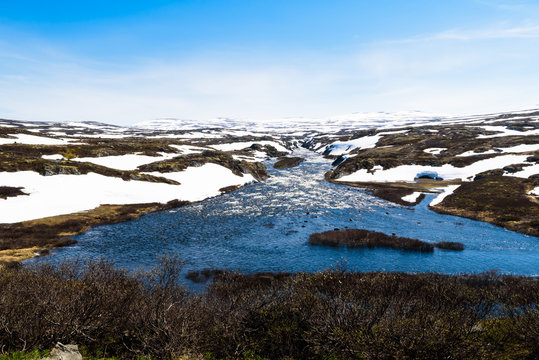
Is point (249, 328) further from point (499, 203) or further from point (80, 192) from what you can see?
point (499, 203)

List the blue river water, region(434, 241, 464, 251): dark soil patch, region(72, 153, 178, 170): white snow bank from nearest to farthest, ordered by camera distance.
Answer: the blue river water, region(434, 241, 464, 251): dark soil patch, region(72, 153, 178, 170): white snow bank

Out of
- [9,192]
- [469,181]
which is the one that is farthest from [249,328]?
[469,181]

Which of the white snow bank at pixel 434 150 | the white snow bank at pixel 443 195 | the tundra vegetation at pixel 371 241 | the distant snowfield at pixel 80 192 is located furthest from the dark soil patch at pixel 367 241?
the white snow bank at pixel 434 150

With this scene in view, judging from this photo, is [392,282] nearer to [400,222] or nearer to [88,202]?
[400,222]

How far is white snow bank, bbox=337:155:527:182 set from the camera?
103 metres

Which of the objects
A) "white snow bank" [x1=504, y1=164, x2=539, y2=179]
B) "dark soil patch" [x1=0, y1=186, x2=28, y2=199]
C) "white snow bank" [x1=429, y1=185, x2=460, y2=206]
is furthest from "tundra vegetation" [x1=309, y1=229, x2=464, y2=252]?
"white snow bank" [x1=504, y1=164, x2=539, y2=179]

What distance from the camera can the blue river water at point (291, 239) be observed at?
3853cm

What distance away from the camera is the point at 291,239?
48.2m

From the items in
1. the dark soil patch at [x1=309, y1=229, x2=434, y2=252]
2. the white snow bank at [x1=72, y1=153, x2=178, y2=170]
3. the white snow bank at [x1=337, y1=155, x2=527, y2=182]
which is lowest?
the dark soil patch at [x1=309, y1=229, x2=434, y2=252]

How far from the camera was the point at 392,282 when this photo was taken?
2842 centimetres

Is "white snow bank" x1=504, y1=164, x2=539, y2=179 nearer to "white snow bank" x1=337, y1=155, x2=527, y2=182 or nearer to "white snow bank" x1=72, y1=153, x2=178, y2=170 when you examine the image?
"white snow bank" x1=337, y1=155, x2=527, y2=182

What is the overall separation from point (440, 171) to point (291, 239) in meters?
88.8

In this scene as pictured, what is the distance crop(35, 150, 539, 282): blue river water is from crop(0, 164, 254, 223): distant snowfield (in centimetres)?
1149

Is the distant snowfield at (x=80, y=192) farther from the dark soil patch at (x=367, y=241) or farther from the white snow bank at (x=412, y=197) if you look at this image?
the white snow bank at (x=412, y=197)
